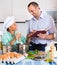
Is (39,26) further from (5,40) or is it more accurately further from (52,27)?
(5,40)

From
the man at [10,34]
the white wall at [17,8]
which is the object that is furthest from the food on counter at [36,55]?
the white wall at [17,8]

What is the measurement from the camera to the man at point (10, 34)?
5.48 ft

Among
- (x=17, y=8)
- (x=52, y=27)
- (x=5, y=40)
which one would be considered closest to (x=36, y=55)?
(x=5, y=40)

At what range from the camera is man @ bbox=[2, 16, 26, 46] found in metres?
1.67

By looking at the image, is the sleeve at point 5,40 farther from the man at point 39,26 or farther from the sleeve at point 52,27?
the sleeve at point 52,27

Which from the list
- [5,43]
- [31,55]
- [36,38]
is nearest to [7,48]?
[5,43]

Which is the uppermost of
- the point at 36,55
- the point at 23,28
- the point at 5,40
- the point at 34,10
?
the point at 34,10

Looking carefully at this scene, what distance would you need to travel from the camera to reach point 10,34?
171cm

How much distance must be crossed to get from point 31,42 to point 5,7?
1.79 ft

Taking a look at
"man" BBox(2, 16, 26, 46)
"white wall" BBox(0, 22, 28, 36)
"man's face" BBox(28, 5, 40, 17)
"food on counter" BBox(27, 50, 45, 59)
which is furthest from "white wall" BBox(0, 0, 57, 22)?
"food on counter" BBox(27, 50, 45, 59)

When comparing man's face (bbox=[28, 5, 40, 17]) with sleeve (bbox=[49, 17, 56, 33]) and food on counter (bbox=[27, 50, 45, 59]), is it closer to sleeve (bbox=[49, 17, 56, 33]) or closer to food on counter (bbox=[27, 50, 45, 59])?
sleeve (bbox=[49, 17, 56, 33])

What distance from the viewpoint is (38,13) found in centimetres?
181

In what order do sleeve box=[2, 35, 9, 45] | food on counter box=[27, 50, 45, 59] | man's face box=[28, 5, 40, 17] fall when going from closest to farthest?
1. food on counter box=[27, 50, 45, 59]
2. sleeve box=[2, 35, 9, 45]
3. man's face box=[28, 5, 40, 17]

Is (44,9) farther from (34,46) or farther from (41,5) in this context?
(34,46)
